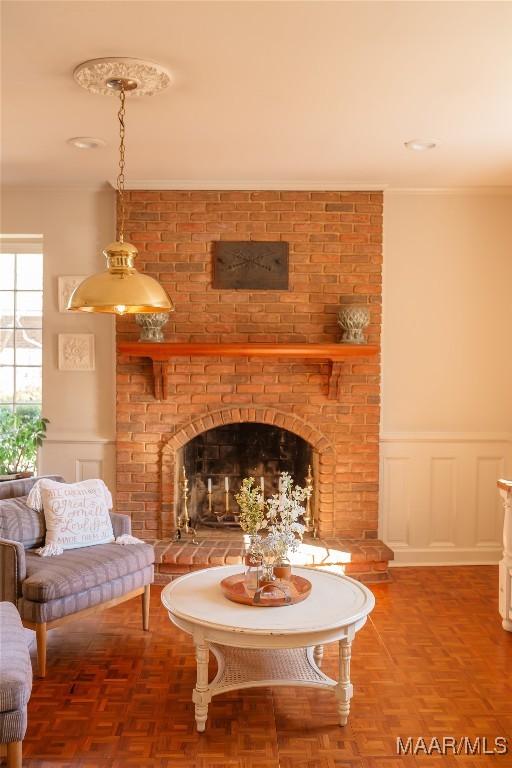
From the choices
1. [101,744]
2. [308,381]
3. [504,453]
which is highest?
[308,381]

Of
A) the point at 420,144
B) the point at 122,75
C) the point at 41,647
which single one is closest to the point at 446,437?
the point at 420,144

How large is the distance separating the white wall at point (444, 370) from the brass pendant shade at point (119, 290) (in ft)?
9.47

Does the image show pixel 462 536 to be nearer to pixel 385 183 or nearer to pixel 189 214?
pixel 385 183

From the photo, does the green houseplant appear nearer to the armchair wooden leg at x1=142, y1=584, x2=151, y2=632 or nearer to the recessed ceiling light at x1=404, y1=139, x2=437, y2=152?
the armchair wooden leg at x1=142, y1=584, x2=151, y2=632

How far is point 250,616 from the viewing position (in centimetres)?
295

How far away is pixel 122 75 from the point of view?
310 centimetres

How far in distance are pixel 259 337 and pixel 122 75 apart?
2346 millimetres

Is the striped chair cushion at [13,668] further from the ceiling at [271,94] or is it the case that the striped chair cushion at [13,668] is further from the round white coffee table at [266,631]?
the ceiling at [271,94]

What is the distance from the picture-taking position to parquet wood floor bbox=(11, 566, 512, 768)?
2.71 meters

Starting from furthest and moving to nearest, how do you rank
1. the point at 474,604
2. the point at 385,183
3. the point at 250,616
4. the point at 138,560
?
the point at 385,183 → the point at 474,604 → the point at 138,560 → the point at 250,616

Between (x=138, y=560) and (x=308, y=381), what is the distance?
1.94 metres

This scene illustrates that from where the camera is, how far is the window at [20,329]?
5.60 metres

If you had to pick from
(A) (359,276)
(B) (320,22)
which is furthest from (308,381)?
(B) (320,22)

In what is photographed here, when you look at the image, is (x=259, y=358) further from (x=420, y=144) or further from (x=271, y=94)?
(x=271, y=94)
